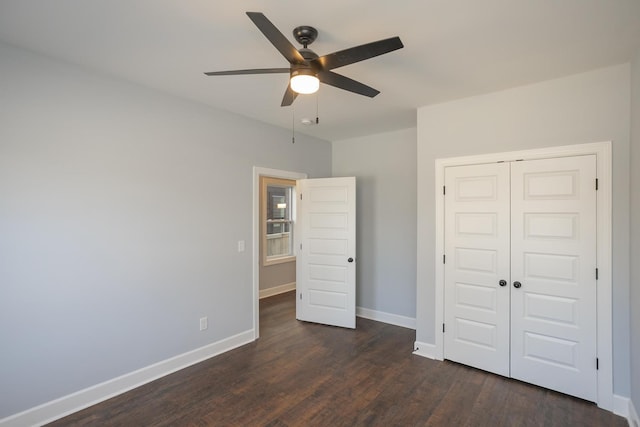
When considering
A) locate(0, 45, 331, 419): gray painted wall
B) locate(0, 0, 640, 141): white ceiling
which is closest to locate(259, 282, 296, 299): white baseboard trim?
locate(0, 45, 331, 419): gray painted wall

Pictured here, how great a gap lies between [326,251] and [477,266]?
196 centimetres

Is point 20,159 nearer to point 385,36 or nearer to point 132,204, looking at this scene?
point 132,204

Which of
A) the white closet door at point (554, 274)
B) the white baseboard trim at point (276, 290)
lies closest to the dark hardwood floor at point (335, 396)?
the white closet door at point (554, 274)

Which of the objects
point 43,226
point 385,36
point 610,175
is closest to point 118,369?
point 43,226

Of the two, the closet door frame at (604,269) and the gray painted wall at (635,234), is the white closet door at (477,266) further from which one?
the gray painted wall at (635,234)

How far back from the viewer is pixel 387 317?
14.8ft

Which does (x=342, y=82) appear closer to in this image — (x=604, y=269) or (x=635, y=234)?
(x=635, y=234)

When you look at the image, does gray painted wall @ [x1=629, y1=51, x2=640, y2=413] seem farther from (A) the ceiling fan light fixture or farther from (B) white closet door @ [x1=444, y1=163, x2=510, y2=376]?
(A) the ceiling fan light fixture

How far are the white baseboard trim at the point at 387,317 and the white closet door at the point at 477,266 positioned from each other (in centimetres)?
101

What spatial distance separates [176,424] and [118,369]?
0.82 metres

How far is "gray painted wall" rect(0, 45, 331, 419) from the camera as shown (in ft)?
7.43

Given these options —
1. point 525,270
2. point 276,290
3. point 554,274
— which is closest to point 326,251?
point 276,290

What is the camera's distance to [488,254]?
Result: 307 cm

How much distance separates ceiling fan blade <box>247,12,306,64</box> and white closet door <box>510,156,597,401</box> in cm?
226
